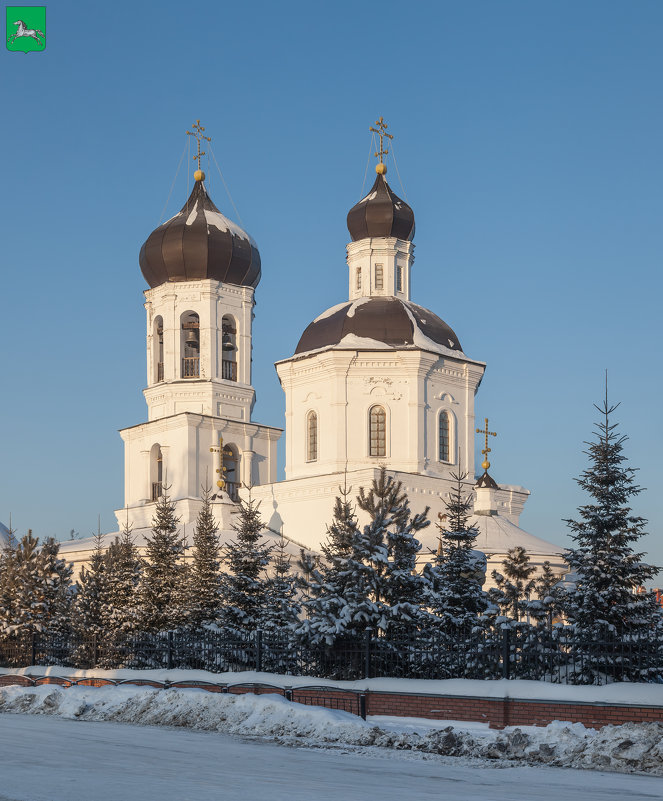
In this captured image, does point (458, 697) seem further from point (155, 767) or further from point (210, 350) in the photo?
point (210, 350)

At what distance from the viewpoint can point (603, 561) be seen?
14938mm

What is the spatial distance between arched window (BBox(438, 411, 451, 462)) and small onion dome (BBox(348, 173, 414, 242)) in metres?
6.20

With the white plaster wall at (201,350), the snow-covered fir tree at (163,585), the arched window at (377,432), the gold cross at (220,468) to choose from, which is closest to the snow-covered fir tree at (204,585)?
the snow-covered fir tree at (163,585)

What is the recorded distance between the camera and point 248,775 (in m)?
10.0

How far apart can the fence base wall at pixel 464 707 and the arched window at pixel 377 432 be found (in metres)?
19.1

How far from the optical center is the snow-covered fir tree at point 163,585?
2134 cm

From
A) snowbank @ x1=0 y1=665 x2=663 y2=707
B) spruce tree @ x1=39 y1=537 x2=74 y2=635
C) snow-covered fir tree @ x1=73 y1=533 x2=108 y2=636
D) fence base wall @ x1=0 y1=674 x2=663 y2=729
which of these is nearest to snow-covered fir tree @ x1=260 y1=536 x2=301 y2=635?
snowbank @ x1=0 y1=665 x2=663 y2=707

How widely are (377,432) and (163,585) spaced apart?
14.6 meters

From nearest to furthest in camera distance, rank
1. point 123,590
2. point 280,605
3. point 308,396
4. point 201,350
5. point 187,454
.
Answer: point 280,605
point 123,590
point 308,396
point 187,454
point 201,350

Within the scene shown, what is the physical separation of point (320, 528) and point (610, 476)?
2061 centimetres

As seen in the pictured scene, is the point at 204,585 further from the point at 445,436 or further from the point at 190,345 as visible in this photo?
the point at 190,345

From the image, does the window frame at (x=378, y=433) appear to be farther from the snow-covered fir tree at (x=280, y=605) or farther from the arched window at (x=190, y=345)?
the snow-covered fir tree at (x=280, y=605)

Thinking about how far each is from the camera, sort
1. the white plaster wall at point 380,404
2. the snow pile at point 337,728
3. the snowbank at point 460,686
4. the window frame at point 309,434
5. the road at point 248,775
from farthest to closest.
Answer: the window frame at point 309,434 < the white plaster wall at point 380,404 < the snowbank at point 460,686 < the snow pile at point 337,728 < the road at point 248,775

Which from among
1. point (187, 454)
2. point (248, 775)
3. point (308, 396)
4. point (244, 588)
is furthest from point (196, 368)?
point (248, 775)
